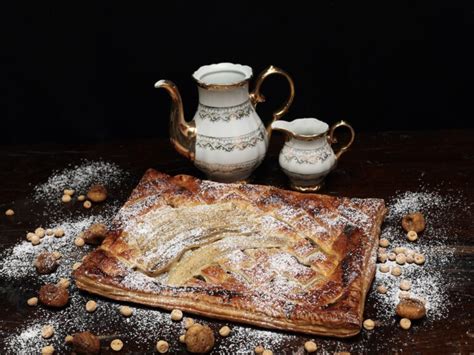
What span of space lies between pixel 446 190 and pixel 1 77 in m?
1.45

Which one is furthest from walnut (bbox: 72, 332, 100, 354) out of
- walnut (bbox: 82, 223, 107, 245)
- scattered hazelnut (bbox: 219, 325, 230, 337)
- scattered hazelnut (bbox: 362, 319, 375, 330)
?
scattered hazelnut (bbox: 362, 319, 375, 330)

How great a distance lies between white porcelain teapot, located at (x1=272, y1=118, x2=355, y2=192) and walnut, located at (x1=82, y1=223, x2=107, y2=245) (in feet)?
1.69

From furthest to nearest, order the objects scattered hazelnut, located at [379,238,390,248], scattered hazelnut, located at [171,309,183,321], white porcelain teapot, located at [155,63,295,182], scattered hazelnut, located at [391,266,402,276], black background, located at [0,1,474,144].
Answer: black background, located at [0,1,474,144], white porcelain teapot, located at [155,63,295,182], scattered hazelnut, located at [379,238,390,248], scattered hazelnut, located at [391,266,402,276], scattered hazelnut, located at [171,309,183,321]

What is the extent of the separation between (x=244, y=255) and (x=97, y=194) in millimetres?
529

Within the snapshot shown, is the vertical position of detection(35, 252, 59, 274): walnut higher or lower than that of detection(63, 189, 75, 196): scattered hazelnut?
lower

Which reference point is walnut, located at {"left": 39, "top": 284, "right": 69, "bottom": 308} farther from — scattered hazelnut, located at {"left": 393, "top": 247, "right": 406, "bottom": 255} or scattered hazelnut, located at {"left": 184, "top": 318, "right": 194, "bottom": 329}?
scattered hazelnut, located at {"left": 393, "top": 247, "right": 406, "bottom": 255}

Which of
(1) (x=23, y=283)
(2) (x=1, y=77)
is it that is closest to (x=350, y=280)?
(1) (x=23, y=283)

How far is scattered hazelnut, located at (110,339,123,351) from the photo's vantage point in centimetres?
156

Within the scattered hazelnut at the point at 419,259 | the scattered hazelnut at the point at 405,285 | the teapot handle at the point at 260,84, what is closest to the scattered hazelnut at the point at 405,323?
the scattered hazelnut at the point at 405,285

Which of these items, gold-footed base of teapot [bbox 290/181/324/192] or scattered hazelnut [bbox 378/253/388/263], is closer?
scattered hazelnut [bbox 378/253/388/263]

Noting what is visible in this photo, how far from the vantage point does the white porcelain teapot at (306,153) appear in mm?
2012

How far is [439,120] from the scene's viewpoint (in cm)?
260

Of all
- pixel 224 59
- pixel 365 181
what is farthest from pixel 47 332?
pixel 224 59

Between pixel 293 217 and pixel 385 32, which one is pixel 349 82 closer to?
pixel 385 32
